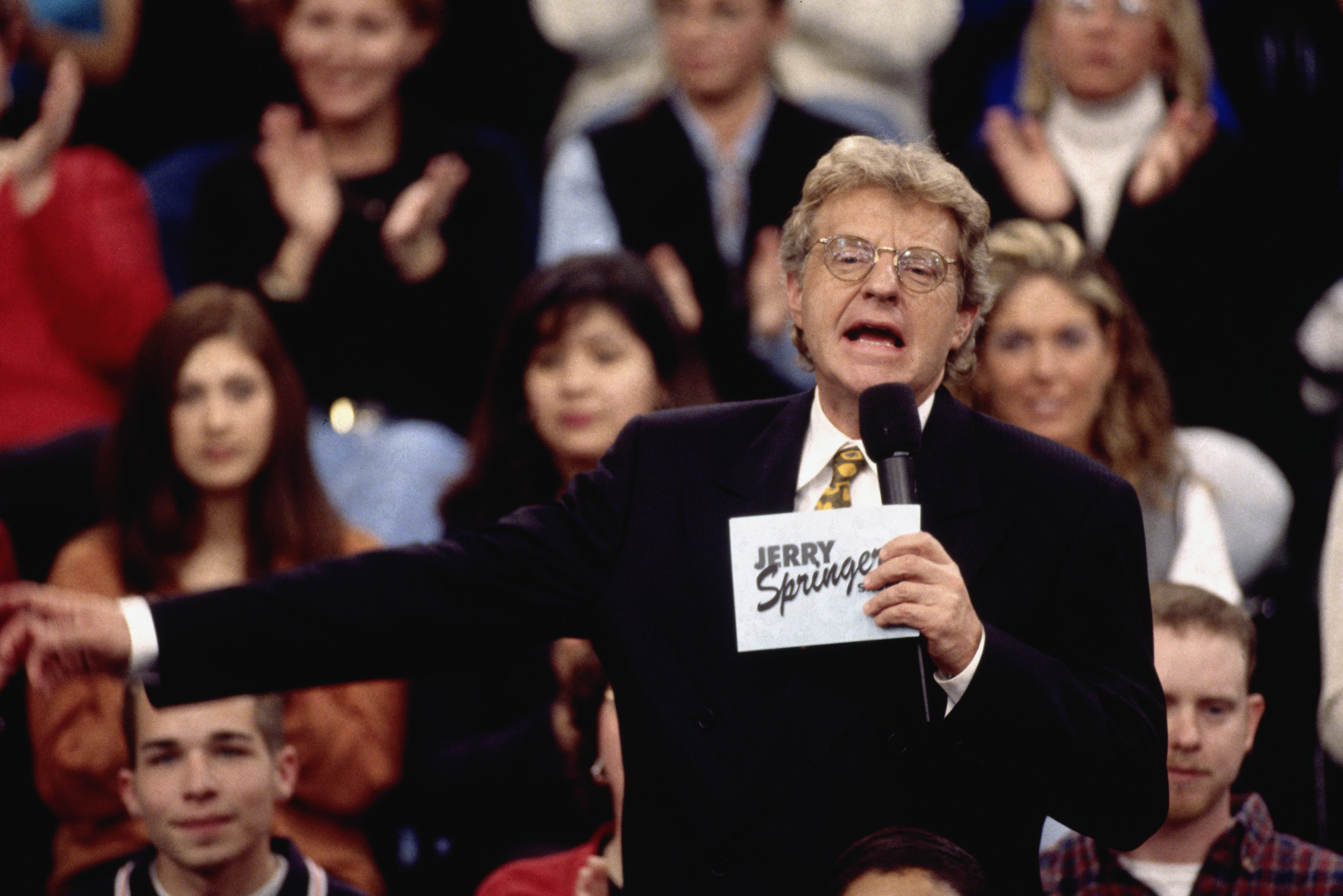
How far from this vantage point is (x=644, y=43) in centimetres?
488

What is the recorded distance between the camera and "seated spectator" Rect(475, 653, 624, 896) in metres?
2.71

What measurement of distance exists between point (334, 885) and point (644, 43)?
2.69 metres

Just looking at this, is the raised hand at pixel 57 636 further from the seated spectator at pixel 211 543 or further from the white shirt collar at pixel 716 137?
the white shirt collar at pixel 716 137

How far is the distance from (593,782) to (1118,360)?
4.78ft

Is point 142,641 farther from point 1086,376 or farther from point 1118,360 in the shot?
point 1118,360

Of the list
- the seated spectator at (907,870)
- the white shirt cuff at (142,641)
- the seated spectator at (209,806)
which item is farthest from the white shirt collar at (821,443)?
the seated spectator at (209,806)

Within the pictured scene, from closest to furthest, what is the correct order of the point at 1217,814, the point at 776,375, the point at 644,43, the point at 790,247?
the point at 790,247, the point at 1217,814, the point at 776,375, the point at 644,43

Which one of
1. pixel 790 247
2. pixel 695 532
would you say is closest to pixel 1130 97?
pixel 790 247

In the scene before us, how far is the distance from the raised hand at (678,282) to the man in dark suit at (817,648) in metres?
1.94

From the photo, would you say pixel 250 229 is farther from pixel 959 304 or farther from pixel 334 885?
pixel 959 304

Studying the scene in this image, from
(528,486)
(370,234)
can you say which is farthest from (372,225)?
(528,486)

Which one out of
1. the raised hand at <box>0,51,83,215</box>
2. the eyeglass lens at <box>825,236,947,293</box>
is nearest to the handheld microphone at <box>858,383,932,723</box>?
the eyeglass lens at <box>825,236,947,293</box>

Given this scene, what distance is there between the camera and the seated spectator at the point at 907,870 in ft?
6.28

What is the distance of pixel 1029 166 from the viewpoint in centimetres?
420
